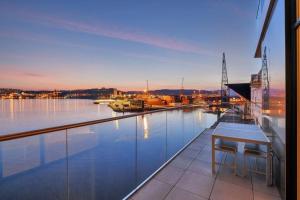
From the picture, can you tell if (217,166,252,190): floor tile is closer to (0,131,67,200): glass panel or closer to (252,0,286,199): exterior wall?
(252,0,286,199): exterior wall

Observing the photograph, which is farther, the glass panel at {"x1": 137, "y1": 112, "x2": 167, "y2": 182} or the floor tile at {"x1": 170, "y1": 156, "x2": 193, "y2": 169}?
the glass panel at {"x1": 137, "y1": 112, "x2": 167, "y2": 182}

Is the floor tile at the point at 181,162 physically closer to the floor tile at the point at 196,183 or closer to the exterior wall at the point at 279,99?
the floor tile at the point at 196,183

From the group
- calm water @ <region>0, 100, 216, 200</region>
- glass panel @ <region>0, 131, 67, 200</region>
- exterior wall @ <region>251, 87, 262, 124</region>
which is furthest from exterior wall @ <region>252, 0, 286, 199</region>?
glass panel @ <region>0, 131, 67, 200</region>

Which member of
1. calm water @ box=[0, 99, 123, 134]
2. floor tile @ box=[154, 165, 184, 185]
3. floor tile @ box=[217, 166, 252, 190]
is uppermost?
floor tile @ box=[154, 165, 184, 185]

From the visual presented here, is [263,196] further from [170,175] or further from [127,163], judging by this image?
[127,163]

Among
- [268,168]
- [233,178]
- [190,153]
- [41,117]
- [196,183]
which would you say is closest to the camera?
[268,168]

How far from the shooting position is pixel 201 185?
2.29 meters

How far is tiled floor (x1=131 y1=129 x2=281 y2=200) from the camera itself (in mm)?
2035

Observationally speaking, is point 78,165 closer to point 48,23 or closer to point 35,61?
point 48,23

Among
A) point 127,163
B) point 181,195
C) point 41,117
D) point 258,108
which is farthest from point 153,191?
point 41,117

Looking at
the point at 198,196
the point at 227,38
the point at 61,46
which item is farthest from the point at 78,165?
the point at 61,46

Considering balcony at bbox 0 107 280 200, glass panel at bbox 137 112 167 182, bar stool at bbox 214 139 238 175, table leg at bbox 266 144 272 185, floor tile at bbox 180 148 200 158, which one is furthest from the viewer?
floor tile at bbox 180 148 200 158

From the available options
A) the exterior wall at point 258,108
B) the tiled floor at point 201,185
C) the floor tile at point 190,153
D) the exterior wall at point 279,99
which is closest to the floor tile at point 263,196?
the tiled floor at point 201,185

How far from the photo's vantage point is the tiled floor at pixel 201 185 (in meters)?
2.04
